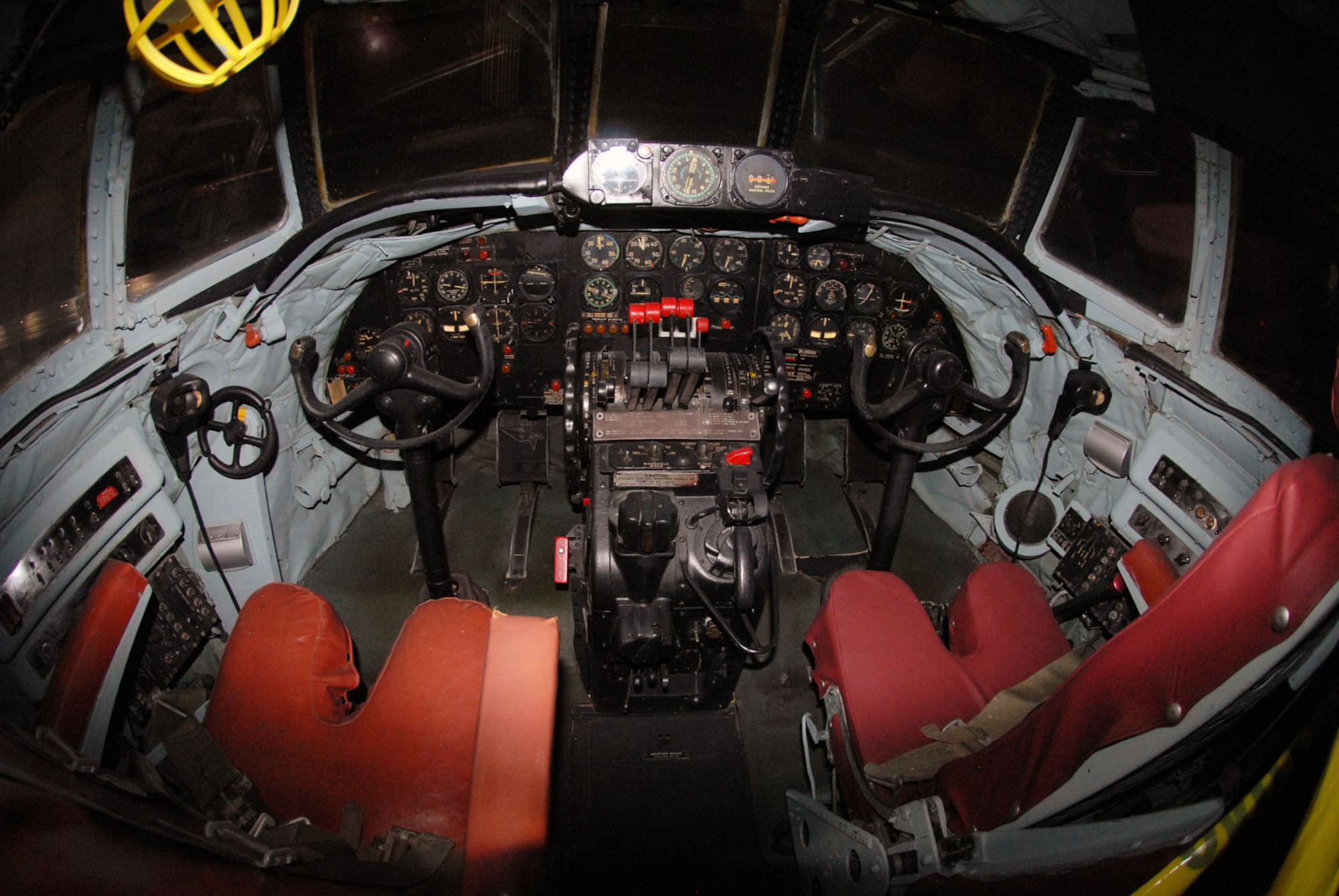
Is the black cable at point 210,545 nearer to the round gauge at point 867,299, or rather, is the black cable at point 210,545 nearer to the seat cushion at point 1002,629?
the seat cushion at point 1002,629

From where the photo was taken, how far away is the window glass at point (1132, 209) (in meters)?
2.90

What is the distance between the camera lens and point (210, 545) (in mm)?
3061

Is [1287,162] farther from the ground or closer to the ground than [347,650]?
farther from the ground

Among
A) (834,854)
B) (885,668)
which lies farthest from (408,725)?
(885,668)

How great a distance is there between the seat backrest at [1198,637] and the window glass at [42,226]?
3000 mm

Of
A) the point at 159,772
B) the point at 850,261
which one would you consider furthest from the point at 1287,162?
the point at 159,772

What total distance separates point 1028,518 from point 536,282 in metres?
3.11

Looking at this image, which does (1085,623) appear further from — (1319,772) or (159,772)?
(159,772)

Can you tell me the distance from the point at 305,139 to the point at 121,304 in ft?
3.98

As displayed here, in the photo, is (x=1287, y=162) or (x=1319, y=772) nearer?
(x=1319, y=772)

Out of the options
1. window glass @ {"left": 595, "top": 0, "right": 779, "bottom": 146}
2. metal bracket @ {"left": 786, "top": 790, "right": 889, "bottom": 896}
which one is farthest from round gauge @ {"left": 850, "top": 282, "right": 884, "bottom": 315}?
metal bracket @ {"left": 786, "top": 790, "right": 889, "bottom": 896}

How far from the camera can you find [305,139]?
326 centimetres

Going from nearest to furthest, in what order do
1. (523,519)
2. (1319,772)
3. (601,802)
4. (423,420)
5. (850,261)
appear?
(1319,772)
(601,802)
(423,420)
(850,261)
(523,519)

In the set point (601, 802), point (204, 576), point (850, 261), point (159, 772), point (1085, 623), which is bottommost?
point (601, 802)
